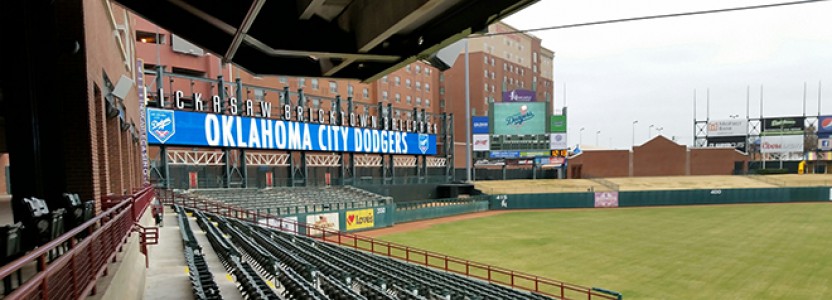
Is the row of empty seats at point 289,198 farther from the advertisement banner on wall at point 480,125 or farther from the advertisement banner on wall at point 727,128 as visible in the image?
the advertisement banner on wall at point 727,128

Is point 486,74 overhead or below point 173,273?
overhead

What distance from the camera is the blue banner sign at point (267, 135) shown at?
30016 mm

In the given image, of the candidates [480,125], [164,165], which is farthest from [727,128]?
[164,165]

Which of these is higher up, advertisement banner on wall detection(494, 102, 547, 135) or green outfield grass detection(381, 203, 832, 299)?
advertisement banner on wall detection(494, 102, 547, 135)

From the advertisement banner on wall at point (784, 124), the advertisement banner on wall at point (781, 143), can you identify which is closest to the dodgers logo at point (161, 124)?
the advertisement banner on wall at point (781, 143)

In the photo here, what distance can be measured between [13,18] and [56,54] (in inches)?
43.2

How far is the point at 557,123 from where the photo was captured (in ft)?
197

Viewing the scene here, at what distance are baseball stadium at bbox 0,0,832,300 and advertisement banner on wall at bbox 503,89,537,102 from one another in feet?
1.34

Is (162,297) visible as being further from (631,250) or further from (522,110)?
(522,110)

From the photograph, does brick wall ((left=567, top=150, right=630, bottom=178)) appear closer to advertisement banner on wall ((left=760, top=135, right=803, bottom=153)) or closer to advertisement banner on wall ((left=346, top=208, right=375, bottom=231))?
advertisement banner on wall ((left=760, top=135, right=803, bottom=153))

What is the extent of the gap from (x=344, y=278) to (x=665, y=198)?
50.3 m

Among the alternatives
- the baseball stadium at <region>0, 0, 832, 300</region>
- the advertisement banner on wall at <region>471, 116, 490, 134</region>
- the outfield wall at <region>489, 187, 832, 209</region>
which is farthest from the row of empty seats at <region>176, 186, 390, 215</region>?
the advertisement banner on wall at <region>471, 116, 490, 134</region>

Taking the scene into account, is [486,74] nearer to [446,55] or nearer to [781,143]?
[781,143]

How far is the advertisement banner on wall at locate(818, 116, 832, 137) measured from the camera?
239 feet
